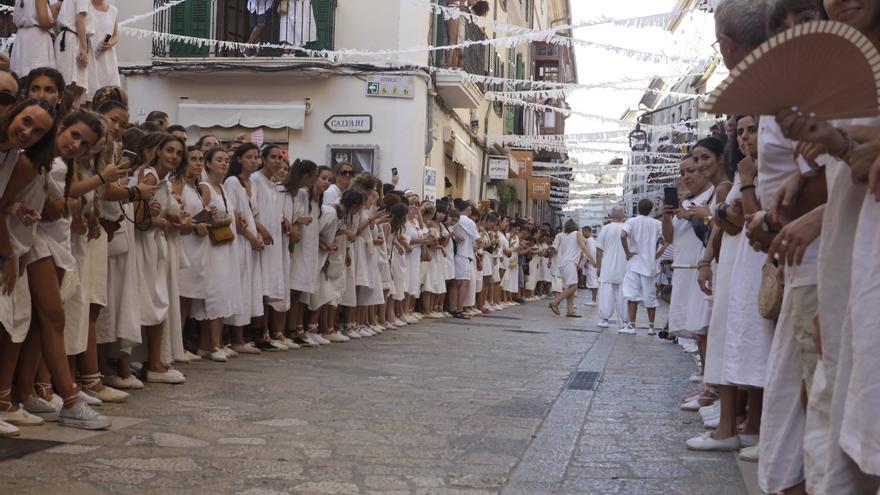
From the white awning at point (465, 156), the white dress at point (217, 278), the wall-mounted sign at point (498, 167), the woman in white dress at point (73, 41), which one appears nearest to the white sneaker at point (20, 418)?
the white dress at point (217, 278)

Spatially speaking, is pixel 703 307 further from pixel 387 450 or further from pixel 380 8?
pixel 380 8

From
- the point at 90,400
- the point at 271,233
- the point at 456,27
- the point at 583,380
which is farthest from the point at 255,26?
the point at 90,400

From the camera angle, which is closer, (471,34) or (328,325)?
(328,325)

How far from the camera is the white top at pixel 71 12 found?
9.87m

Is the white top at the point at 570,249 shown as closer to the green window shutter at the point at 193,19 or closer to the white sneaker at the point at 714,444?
the green window shutter at the point at 193,19

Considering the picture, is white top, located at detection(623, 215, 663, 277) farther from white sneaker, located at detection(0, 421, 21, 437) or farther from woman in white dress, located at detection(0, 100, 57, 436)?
white sneaker, located at detection(0, 421, 21, 437)

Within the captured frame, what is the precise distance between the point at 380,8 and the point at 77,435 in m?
16.2

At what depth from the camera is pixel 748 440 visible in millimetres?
5637

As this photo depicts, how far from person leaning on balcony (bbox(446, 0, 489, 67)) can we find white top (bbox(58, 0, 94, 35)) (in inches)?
527

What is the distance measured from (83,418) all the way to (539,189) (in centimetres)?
3452

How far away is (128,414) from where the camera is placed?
6.11m

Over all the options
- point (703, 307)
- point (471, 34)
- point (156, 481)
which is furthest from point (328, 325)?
point (471, 34)

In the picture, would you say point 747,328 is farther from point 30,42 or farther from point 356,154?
point 356,154

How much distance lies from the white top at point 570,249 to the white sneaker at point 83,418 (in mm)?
16704
